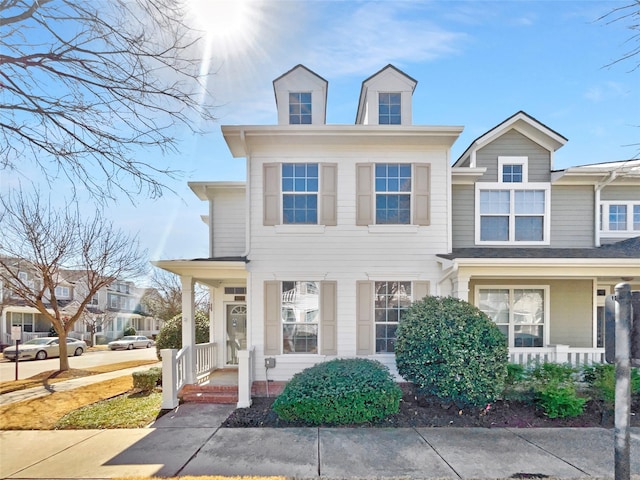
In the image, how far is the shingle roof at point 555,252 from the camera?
8.02 metres

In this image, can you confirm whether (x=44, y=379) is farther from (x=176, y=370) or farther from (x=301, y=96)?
(x=301, y=96)

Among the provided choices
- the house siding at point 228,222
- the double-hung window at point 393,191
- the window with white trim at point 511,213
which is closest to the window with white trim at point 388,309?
the double-hung window at point 393,191

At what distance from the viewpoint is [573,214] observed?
9609mm

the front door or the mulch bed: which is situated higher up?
the front door

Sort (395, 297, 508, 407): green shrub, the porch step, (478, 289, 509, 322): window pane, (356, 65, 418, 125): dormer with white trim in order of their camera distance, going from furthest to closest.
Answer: (478, 289, 509, 322): window pane, (356, 65, 418, 125): dormer with white trim, the porch step, (395, 297, 508, 407): green shrub

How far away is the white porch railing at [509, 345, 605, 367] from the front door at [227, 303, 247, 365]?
6.82m

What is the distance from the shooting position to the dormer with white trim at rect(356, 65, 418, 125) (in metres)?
8.91

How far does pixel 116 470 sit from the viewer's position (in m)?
4.70

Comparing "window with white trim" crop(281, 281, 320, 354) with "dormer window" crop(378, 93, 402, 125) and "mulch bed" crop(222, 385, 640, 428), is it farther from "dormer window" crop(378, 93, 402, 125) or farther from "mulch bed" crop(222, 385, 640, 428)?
"dormer window" crop(378, 93, 402, 125)

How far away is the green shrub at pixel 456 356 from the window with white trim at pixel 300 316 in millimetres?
2242

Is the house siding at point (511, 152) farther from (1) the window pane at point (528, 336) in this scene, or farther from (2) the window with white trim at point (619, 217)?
(1) the window pane at point (528, 336)

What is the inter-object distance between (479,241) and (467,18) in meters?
5.24

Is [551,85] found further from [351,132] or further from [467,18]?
[351,132]

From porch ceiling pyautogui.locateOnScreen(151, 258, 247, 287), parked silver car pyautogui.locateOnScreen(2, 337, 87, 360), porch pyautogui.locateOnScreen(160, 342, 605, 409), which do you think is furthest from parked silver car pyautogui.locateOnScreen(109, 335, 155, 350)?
porch ceiling pyautogui.locateOnScreen(151, 258, 247, 287)
